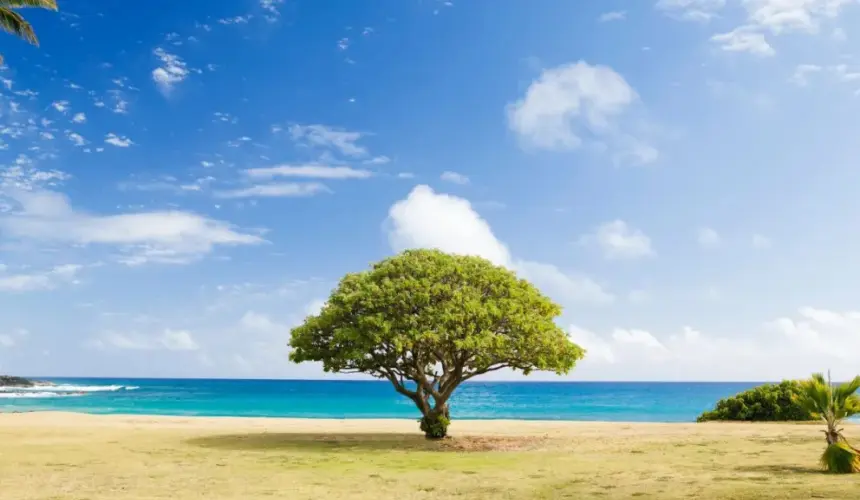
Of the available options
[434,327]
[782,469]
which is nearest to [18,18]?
[434,327]

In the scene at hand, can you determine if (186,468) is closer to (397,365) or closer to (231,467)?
(231,467)

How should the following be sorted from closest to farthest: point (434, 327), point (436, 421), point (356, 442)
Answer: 1. point (434, 327)
2. point (436, 421)
3. point (356, 442)

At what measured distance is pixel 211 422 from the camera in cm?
4506

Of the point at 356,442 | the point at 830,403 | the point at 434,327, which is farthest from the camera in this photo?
the point at 356,442

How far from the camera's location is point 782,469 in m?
19.0

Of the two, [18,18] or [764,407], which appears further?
[764,407]

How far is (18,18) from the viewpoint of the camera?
88.0ft

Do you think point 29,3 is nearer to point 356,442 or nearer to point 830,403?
point 356,442

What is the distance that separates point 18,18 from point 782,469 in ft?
99.9

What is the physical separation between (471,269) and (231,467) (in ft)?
40.1

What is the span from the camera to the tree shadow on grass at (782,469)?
18125mm

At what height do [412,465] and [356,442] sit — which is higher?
[412,465]

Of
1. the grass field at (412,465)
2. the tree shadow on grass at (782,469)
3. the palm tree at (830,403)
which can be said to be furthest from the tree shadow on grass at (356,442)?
the palm tree at (830,403)

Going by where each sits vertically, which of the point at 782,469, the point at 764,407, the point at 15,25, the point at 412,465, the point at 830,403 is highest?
the point at 15,25
